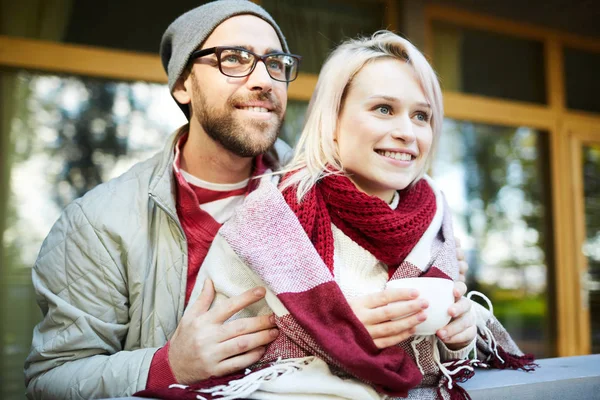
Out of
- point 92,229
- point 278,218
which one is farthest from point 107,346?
point 278,218

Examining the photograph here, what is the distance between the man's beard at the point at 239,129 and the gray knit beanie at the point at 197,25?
18cm

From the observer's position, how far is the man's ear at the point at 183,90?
1830 mm

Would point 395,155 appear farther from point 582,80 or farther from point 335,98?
point 582,80

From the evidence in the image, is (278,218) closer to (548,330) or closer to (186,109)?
(186,109)

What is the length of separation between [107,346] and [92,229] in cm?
34

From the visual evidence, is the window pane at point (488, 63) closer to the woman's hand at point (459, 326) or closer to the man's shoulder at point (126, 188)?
the man's shoulder at point (126, 188)

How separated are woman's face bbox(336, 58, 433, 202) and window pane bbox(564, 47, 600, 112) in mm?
3778

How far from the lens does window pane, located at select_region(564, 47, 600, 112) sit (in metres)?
4.60

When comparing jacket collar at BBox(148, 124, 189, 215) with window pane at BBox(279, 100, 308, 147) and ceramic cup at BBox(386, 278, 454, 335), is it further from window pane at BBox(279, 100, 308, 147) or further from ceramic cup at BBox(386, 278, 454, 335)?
window pane at BBox(279, 100, 308, 147)

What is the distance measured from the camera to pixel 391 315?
3.54 feet

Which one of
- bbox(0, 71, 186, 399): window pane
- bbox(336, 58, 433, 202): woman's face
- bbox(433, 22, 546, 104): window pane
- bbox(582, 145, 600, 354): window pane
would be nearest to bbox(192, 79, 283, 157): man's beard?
bbox(336, 58, 433, 202): woman's face

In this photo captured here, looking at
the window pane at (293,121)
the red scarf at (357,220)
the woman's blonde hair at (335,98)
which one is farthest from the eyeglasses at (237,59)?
the window pane at (293,121)

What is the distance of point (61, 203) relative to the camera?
118 inches

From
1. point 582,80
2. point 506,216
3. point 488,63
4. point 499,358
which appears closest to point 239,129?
point 499,358
